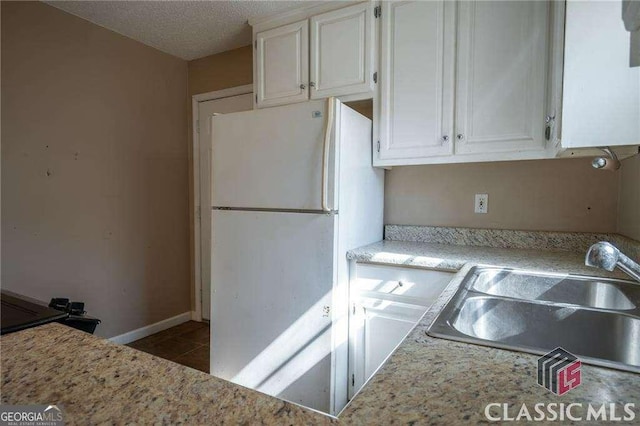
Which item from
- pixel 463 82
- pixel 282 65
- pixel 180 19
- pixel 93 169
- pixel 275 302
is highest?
pixel 180 19

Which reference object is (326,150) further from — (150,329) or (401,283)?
(150,329)

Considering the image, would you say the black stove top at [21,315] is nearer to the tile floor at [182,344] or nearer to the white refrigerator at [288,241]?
the white refrigerator at [288,241]

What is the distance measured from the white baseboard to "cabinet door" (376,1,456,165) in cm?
233

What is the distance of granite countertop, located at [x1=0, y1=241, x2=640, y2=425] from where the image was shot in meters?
0.44

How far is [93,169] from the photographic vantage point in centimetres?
253

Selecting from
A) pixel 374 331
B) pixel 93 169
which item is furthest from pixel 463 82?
pixel 93 169

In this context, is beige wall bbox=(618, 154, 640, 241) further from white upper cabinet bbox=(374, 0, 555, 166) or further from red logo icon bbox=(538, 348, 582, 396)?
red logo icon bbox=(538, 348, 582, 396)

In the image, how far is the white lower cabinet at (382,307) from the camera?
164 centimetres

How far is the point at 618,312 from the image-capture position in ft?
2.90

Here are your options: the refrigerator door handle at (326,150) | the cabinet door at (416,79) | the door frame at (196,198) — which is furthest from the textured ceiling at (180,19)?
the refrigerator door handle at (326,150)

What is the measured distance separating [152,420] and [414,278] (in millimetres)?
1398

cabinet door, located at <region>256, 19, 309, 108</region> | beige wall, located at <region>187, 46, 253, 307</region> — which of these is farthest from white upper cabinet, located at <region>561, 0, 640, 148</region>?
beige wall, located at <region>187, 46, 253, 307</region>

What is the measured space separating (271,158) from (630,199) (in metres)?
1.66

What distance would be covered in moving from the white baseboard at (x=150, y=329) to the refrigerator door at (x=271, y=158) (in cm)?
156
